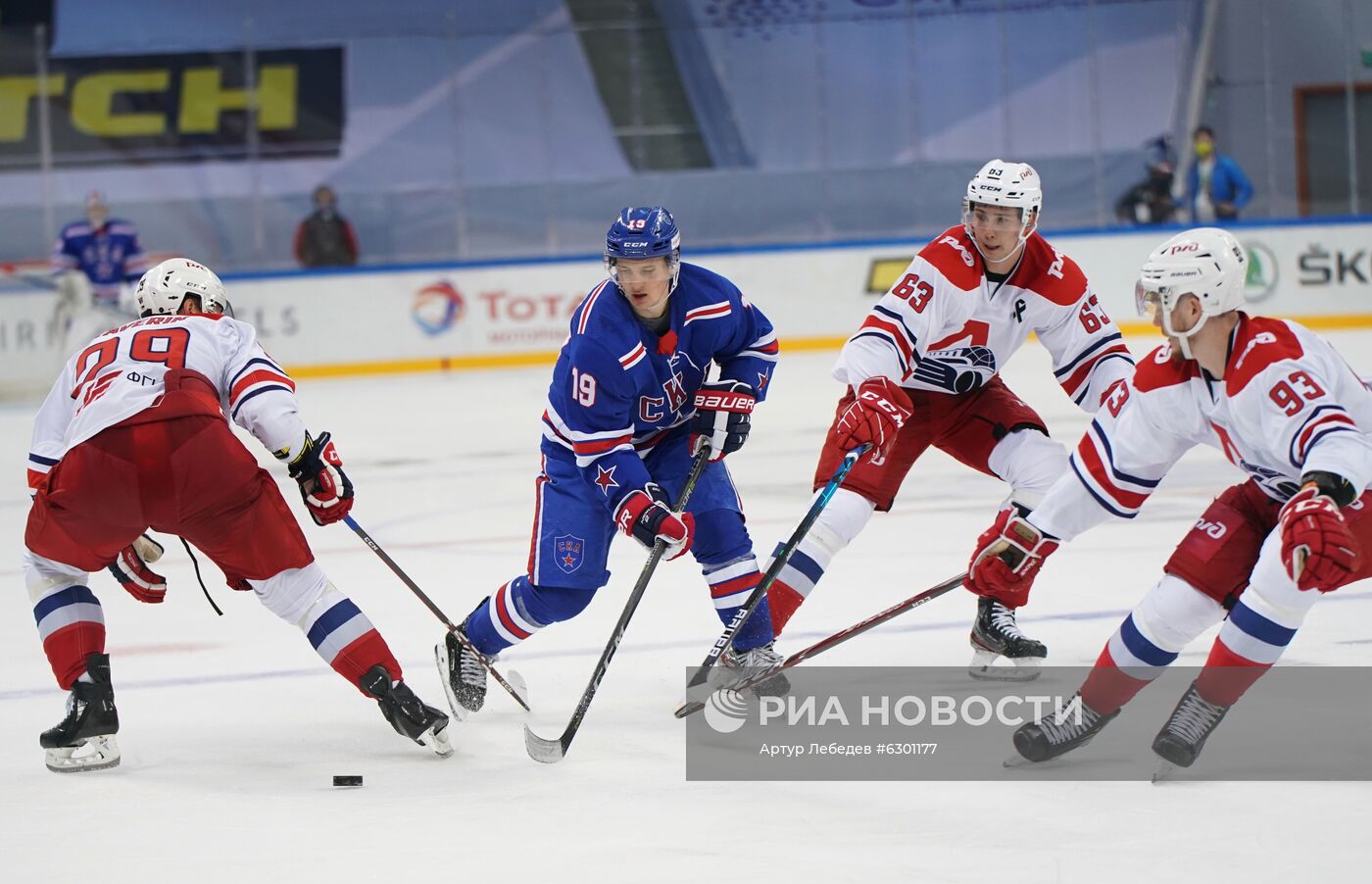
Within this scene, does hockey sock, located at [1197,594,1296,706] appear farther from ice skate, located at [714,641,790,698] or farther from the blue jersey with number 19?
the blue jersey with number 19

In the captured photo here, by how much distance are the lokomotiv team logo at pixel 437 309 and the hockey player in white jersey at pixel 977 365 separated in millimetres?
8069

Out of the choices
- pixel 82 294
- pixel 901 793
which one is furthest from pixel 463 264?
pixel 901 793

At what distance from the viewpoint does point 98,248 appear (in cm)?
1135

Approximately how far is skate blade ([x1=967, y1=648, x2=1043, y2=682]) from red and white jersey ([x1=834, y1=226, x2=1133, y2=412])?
23.7 inches

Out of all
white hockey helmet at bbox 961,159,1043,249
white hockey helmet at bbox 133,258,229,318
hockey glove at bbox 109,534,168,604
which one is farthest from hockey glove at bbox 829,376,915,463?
hockey glove at bbox 109,534,168,604

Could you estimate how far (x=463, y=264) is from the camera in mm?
11773

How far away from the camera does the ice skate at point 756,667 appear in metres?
3.48

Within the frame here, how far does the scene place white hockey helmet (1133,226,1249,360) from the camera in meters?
2.72

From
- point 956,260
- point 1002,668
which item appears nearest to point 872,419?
point 956,260

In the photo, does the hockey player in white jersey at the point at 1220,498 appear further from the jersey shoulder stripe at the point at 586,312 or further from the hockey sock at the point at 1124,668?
the jersey shoulder stripe at the point at 586,312

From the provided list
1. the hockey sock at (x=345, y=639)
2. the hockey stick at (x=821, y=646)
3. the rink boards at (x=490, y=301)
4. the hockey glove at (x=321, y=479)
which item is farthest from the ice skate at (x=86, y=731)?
the rink boards at (x=490, y=301)

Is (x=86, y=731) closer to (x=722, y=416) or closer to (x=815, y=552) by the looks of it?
(x=722, y=416)

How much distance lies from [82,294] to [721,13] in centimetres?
517

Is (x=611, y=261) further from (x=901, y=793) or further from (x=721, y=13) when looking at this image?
(x=721, y=13)
